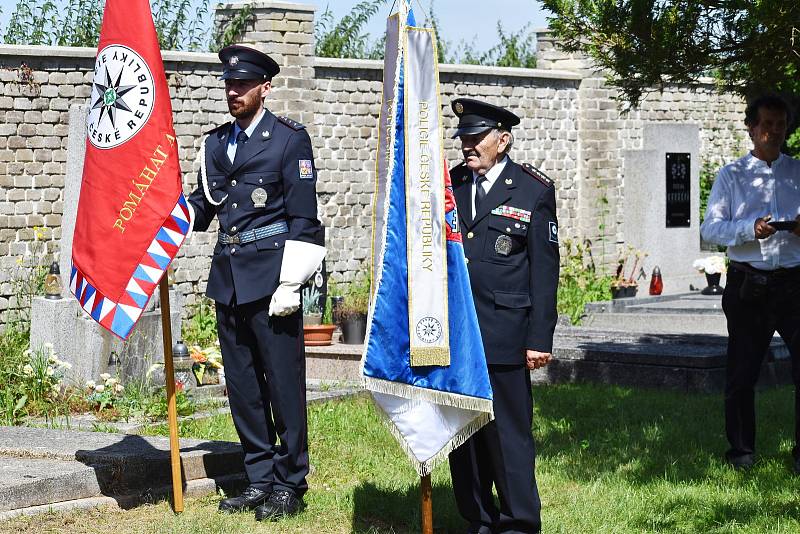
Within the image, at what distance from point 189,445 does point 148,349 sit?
115 inches

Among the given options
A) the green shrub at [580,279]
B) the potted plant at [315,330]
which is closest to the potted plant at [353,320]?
the potted plant at [315,330]

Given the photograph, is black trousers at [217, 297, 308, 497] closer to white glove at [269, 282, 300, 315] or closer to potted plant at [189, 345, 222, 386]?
white glove at [269, 282, 300, 315]

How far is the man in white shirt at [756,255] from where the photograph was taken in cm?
701

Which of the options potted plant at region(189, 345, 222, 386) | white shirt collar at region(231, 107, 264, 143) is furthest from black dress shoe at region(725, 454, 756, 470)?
potted plant at region(189, 345, 222, 386)

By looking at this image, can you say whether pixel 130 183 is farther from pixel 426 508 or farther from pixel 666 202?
pixel 666 202

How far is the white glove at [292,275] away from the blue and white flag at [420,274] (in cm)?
70

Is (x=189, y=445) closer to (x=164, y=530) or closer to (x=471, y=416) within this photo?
(x=164, y=530)

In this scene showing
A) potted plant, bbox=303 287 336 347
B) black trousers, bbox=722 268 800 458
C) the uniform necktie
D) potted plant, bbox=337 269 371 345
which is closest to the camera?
the uniform necktie

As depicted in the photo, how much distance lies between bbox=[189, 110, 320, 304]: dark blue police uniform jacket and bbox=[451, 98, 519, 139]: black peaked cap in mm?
960

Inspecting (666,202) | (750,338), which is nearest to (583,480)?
(750,338)

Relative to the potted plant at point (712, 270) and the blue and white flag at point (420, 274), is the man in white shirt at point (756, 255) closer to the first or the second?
the blue and white flag at point (420, 274)

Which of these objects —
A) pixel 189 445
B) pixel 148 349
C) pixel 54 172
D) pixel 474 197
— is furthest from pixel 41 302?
pixel 474 197

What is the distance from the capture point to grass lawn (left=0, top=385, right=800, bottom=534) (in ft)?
20.0

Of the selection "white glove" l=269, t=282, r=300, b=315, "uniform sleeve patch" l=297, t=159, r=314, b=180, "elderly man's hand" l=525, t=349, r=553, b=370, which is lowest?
"elderly man's hand" l=525, t=349, r=553, b=370
